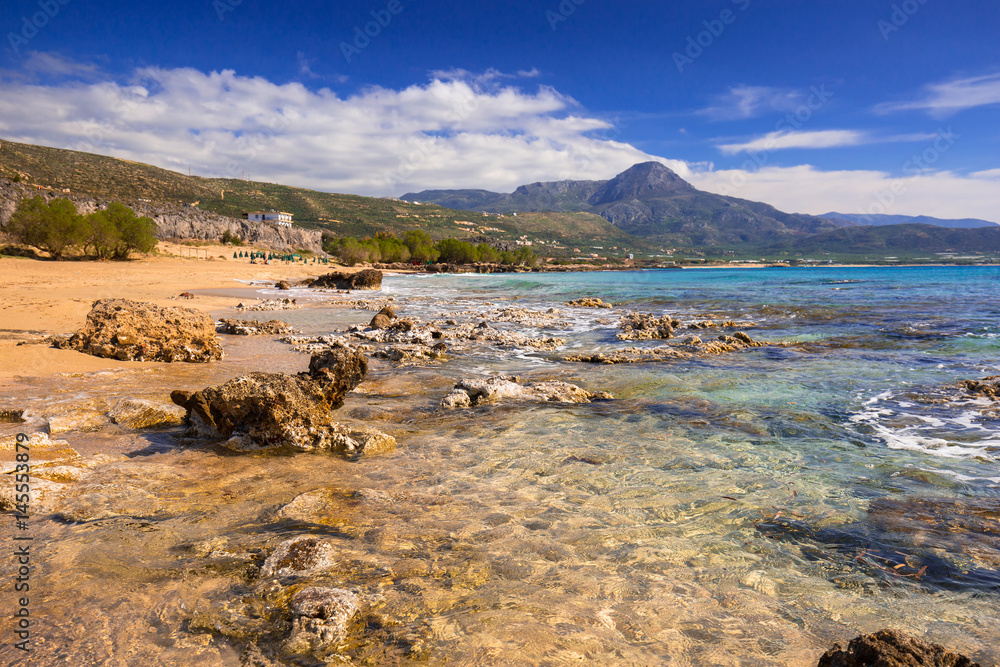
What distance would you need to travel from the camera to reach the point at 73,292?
1897cm

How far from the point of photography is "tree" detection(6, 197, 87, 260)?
34.0m

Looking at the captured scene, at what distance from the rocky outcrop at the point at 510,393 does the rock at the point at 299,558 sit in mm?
4038

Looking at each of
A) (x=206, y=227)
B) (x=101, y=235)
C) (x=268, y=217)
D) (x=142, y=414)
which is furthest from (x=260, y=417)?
(x=268, y=217)

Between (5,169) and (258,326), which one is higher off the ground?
(5,169)

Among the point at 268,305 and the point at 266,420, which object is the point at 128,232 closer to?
the point at 268,305

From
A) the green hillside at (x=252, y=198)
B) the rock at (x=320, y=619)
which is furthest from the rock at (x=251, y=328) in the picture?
the green hillside at (x=252, y=198)

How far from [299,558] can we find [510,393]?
4.88 meters

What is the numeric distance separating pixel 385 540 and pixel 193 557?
3.99ft

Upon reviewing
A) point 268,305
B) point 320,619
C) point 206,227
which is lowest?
point 268,305

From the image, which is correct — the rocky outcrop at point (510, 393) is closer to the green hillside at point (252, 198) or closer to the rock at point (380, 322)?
the rock at point (380, 322)

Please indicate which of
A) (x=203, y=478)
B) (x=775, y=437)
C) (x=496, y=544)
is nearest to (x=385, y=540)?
(x=496, y=544)

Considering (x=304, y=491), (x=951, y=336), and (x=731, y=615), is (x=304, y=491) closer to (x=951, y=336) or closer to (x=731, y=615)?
(x=731, y=615)

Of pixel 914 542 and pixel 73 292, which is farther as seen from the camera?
pixel 73 292

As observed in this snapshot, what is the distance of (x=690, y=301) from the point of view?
3200 centimetres
